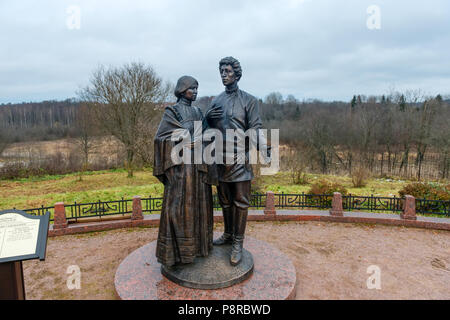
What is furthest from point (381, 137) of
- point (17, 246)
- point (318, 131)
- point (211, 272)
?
point (17, 246)

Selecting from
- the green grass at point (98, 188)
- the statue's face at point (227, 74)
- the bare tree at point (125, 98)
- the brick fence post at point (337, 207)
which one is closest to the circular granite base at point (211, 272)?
the statue's face at point (227, 74)

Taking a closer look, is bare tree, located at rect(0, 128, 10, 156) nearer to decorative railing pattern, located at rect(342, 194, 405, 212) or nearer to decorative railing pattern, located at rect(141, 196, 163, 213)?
decorative railing pattern, located at rect(141, 196, 163, 213)

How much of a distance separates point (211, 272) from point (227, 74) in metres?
2.96

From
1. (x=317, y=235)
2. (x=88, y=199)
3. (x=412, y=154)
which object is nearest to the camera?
(x=317, y=235)

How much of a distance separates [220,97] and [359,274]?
4112mm

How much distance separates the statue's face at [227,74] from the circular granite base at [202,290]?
10.0 ft

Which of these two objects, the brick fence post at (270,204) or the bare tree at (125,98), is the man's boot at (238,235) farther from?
the bare tree at (125,98)

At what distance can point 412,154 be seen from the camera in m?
32.3

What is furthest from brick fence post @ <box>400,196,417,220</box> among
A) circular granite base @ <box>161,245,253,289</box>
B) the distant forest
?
the distant forest

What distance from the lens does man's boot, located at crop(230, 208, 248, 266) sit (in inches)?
173

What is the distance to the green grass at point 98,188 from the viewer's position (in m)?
12.5

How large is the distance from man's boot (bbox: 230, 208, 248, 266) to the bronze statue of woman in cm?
53
